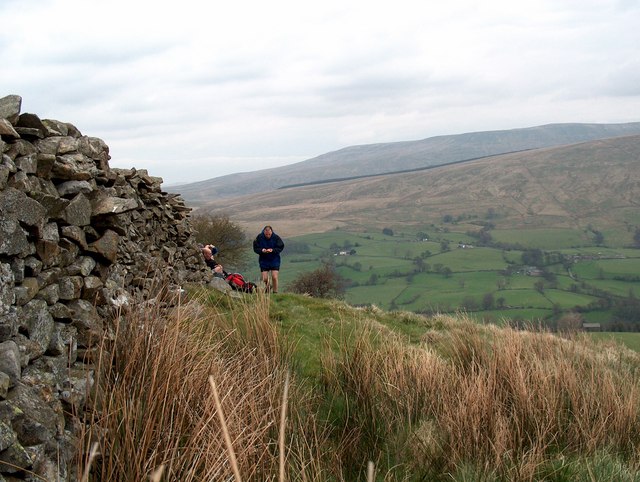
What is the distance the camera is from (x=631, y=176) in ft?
477

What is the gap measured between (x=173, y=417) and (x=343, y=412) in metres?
2.30

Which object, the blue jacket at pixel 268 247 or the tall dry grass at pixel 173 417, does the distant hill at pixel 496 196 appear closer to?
the blue jacket at pixel 268 247

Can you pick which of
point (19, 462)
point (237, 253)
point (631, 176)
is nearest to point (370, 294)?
point (237, 253)

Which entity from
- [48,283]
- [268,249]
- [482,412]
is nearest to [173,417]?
[48,283]

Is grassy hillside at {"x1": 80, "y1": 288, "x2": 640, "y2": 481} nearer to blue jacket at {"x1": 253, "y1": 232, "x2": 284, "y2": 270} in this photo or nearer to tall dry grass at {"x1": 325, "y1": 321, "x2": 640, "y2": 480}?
tall dry grass at {"x1": 325, "y1": 321, "x2": 640, "y2": 480}

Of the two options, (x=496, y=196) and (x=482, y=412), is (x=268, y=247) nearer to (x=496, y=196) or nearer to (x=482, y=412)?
(x=482, y=412)

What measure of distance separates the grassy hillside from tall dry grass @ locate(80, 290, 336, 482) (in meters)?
0.01

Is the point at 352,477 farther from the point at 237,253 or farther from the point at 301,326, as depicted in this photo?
the point at 237,253

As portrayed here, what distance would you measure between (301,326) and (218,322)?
444cm

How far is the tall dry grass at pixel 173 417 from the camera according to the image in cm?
322

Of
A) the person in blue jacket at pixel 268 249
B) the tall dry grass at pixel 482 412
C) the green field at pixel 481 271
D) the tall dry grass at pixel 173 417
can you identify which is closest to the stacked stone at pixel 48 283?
the tall dry grass at pixel 173 417

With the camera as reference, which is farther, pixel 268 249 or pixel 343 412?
pixel 268 249

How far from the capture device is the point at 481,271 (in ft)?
229

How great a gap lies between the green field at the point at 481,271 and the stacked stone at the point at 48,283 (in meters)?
31.7
